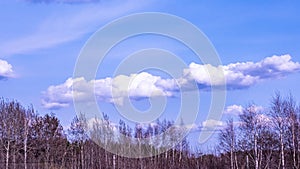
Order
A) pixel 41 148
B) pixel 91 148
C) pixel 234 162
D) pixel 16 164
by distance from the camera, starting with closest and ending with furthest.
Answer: pixel 234 162 < pixel 16 164 < pixel 41 148 < pixel 91 148

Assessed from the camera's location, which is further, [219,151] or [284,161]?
[219,151]

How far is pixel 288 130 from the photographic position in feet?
94.5

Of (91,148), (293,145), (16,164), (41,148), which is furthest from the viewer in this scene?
(91,148)

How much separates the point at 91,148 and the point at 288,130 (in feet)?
62.2

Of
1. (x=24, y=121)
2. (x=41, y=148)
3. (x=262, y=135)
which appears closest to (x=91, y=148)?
(x=41, y=148)

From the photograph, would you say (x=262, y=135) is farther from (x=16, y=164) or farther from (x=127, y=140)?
(x=16, y=164)

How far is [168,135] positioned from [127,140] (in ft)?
10.5

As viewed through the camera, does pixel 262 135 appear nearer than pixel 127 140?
Yes

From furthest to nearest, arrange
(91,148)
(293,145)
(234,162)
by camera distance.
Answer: (91,148) < (234,162) < (293,145)

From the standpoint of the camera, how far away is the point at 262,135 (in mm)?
29500

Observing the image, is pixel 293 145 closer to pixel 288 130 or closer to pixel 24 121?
pixel 288 130

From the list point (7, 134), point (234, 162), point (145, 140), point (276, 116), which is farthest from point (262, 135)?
point (7, 134)

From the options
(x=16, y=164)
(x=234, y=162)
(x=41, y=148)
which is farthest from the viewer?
(x=41, y=148)

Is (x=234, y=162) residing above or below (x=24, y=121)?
below
